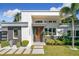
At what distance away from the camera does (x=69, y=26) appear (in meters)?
14.7

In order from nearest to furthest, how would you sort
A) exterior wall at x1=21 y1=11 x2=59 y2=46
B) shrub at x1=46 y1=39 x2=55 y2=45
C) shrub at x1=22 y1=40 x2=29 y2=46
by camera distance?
shrub at x1=22 y1=40 x2=29 y2=46, exterior wall at x1=21 y1=11 x2=59 y2=46, shrub at x1=46 y1=39 x2=55 y2=45

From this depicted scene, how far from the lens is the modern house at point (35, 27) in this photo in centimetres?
1327

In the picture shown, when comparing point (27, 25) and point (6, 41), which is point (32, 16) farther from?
point (6, 41)

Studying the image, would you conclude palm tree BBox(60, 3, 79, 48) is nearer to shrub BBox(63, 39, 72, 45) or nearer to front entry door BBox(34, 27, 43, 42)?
shrub BBox(63, 39, 72, 45)

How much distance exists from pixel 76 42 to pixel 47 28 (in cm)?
199

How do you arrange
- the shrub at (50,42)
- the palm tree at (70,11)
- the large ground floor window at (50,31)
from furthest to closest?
the large ground floor window at (50,31) < the shrub at (50,42) < the palm tree at (70,11)

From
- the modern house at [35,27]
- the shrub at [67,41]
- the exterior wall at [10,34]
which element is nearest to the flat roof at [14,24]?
the modern house at [35,27]

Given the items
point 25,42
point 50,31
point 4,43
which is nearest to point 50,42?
point 50,31

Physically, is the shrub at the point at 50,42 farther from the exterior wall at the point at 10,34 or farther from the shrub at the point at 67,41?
the exterior wall at the point at 10,34

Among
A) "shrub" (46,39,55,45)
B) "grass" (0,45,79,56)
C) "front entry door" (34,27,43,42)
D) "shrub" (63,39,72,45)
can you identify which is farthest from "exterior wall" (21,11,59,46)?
"shrub" (63,39,72,45)

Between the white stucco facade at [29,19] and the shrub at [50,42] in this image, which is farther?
the shrub at [50,42]

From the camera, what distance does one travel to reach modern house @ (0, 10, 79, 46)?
13.3 m

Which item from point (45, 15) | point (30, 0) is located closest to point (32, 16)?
point (45, 15)

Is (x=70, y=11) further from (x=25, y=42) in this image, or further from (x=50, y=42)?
(x=25, y=42)
